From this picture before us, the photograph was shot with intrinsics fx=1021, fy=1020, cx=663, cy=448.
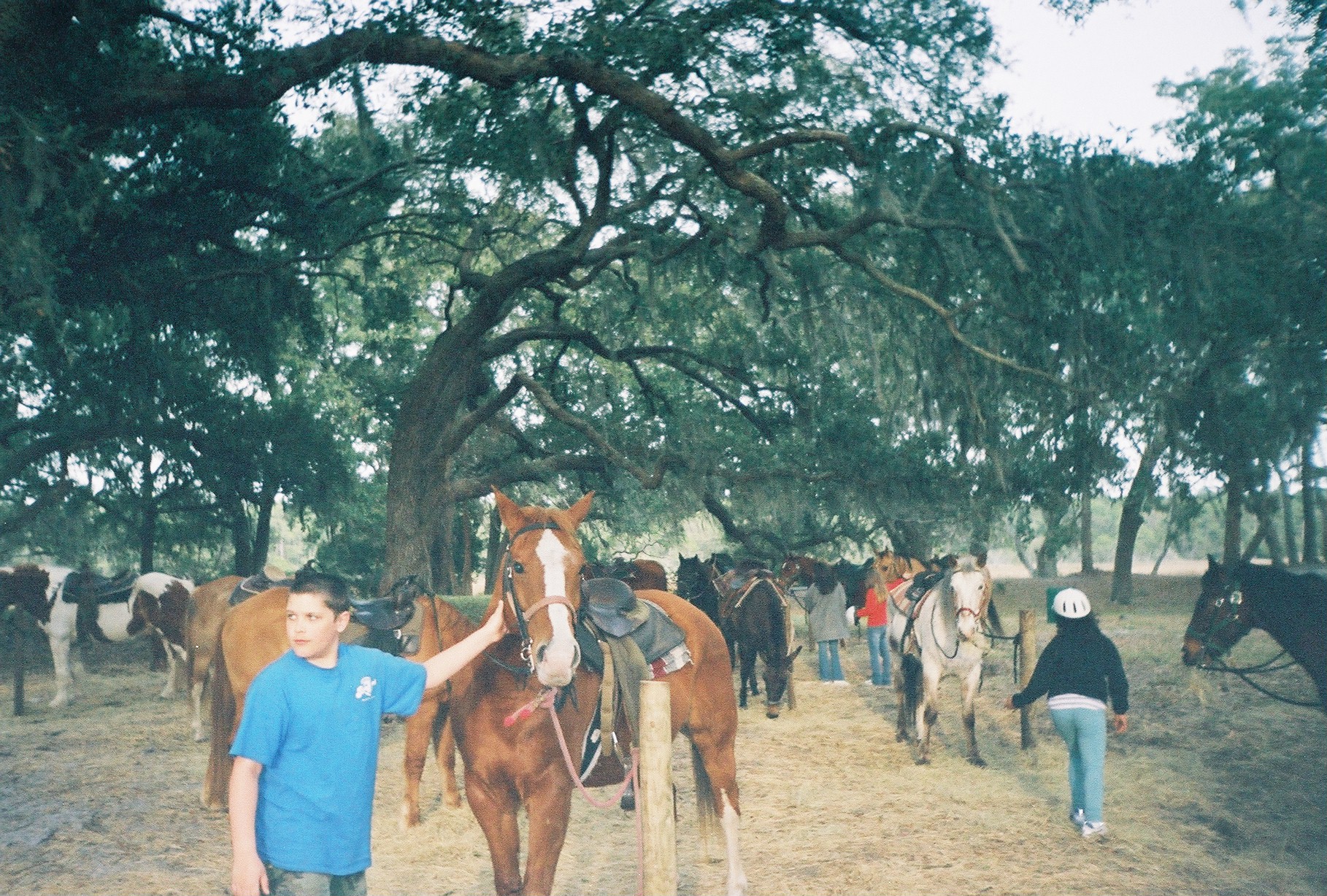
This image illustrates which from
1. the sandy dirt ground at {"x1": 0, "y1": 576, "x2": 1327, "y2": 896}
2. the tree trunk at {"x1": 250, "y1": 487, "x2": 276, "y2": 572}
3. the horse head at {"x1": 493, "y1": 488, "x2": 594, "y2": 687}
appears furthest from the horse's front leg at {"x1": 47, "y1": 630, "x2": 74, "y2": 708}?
the horse head at {"x1": 493, "y1": 488, "x2": 594, "y2": 687}

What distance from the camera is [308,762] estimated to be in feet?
10.3

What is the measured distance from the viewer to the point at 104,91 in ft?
30.0

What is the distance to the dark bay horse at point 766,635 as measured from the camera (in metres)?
13.0

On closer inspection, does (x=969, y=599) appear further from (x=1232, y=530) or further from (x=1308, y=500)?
(x=1308, y=500)

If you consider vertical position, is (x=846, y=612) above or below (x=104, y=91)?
below

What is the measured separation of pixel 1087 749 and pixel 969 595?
2604 millimetres

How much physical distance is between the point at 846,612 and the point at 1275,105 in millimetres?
13631

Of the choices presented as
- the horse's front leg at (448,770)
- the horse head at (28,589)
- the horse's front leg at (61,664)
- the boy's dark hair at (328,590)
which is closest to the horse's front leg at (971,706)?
the horse's front leg at (448,770)

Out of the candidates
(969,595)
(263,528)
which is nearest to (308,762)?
(969,595)

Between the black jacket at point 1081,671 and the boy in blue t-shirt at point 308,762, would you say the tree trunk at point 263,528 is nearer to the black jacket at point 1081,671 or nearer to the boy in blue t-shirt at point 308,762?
the black jacket at point 1081,671

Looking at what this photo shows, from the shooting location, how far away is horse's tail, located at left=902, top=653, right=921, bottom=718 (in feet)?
36.6

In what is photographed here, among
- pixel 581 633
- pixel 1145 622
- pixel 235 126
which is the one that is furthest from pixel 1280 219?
pixel 1145 622

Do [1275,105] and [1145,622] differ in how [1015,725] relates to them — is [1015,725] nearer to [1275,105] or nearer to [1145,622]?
[1145,622]

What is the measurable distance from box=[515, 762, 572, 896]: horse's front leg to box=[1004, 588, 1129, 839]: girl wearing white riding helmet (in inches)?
157
